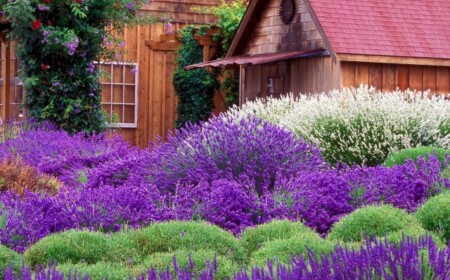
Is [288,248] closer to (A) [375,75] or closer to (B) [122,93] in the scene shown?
(A) [375,75]

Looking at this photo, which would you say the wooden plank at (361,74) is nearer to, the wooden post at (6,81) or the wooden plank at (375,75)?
the wooden plank at (375,75)

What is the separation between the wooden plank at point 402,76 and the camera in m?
18.6

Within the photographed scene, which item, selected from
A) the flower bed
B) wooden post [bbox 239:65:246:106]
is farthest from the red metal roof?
the flower bed

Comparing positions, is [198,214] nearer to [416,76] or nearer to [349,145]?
[349,145]

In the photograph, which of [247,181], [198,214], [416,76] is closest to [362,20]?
[416,76]

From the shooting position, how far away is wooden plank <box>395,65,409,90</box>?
18641 millimetres

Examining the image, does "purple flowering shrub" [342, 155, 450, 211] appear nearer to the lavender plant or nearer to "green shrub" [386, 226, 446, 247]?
"green shrub" [386, 226, 446, 247]

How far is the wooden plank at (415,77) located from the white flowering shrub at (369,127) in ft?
16.8

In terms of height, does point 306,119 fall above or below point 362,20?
below

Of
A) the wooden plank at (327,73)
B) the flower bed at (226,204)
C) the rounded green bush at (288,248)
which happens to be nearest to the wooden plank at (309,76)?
the wooden plank at (327,73)

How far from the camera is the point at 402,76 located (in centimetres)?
1870

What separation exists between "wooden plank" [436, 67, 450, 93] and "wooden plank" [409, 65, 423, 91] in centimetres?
42

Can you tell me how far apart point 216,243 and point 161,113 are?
52.4 feet

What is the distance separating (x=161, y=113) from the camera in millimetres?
22406
